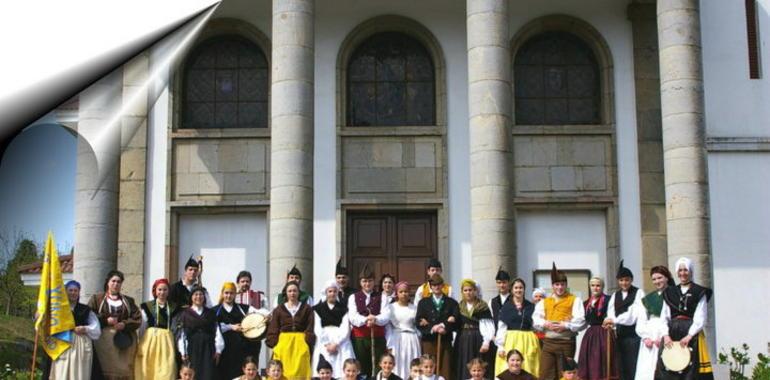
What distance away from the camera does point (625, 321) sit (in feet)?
49.0

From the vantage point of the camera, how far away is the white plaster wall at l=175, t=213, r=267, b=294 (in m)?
22.0

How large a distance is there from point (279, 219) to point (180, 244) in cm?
469

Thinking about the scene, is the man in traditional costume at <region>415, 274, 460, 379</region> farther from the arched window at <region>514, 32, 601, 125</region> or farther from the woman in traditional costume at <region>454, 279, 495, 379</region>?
the arched window at <region>514, 32, 601, 125</region>

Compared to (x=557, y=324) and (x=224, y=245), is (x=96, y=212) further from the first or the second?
(x=557, y=324)

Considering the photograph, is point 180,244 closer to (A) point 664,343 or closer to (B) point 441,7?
(B) point 441,7

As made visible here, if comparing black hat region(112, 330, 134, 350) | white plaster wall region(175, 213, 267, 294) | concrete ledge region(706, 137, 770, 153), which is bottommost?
black hat region(112, 330, 134, 350)

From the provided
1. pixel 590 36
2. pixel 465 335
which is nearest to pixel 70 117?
pixel 465 335

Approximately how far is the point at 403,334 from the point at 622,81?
9.58 metres

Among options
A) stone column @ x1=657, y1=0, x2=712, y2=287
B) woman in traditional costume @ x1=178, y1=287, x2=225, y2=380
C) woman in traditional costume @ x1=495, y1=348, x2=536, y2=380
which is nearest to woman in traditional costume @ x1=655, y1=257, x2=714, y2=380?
woman in traditional costume @ x1=495, y1=348, x2=536, y2=380

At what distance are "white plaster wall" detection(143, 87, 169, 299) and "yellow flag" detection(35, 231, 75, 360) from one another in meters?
7.84

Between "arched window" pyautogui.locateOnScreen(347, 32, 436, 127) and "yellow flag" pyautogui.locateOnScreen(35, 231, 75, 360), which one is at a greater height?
"arched window" pyautogui.locateOnScreen(347, 32, 436, 127)

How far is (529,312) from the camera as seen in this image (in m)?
15.0

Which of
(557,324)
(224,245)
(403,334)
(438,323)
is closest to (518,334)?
(557,324)

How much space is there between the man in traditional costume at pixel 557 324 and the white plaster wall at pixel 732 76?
28.2ft
